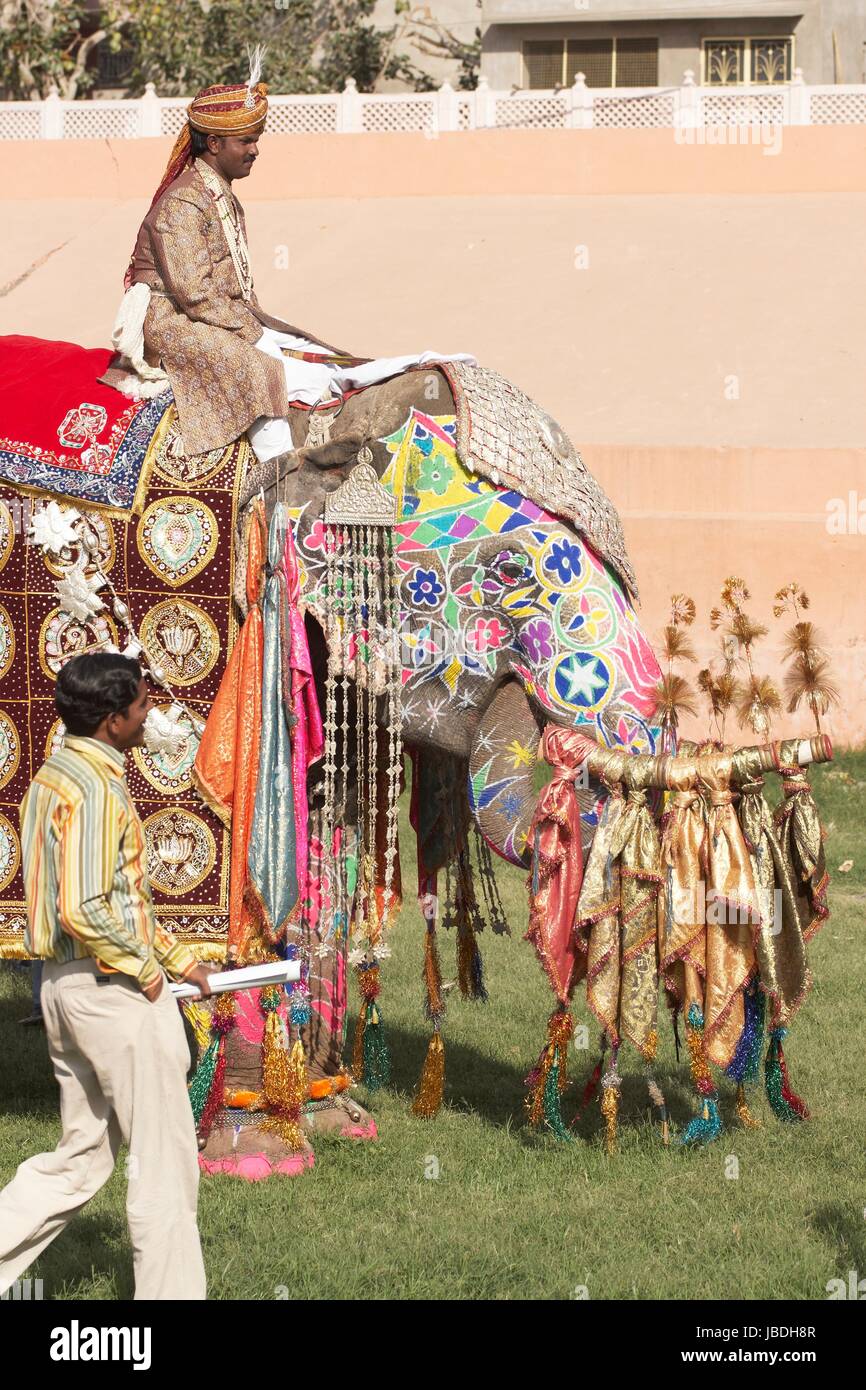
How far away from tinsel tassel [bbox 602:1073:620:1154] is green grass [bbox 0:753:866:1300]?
5cm

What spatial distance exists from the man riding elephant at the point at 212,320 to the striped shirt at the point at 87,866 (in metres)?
1.79

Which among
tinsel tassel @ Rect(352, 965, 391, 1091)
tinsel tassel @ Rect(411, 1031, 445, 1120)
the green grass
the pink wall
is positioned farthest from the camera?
the pink wall

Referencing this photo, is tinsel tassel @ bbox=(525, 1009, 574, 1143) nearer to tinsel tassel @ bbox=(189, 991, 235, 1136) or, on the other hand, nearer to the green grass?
the green grass

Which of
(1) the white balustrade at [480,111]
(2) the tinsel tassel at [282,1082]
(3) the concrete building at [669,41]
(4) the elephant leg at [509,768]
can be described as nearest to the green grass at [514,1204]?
(2) the tinsel tassel at [282,1082]

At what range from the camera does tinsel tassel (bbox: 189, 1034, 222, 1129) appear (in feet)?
19.4

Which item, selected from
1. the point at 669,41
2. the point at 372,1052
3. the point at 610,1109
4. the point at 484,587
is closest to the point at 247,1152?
the point at 372,1052

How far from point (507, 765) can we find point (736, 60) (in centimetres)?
2242

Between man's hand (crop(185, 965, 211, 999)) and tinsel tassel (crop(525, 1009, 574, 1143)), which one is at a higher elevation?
man's hand (crop(185, 965, 211, 999))

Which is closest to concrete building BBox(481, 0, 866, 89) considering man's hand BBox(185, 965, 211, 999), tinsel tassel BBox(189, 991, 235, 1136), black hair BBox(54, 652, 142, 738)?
tinsel tassel BBox(189, 991, 235, 1136)

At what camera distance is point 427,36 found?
89.7 feet

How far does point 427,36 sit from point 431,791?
22.9 m

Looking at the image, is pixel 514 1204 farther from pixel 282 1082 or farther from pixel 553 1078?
pixel 282 1082

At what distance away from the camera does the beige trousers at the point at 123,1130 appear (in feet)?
13.5

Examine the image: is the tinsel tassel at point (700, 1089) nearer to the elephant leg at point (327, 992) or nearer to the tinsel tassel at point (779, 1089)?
the tinsel tassel at point (779, 1089)
